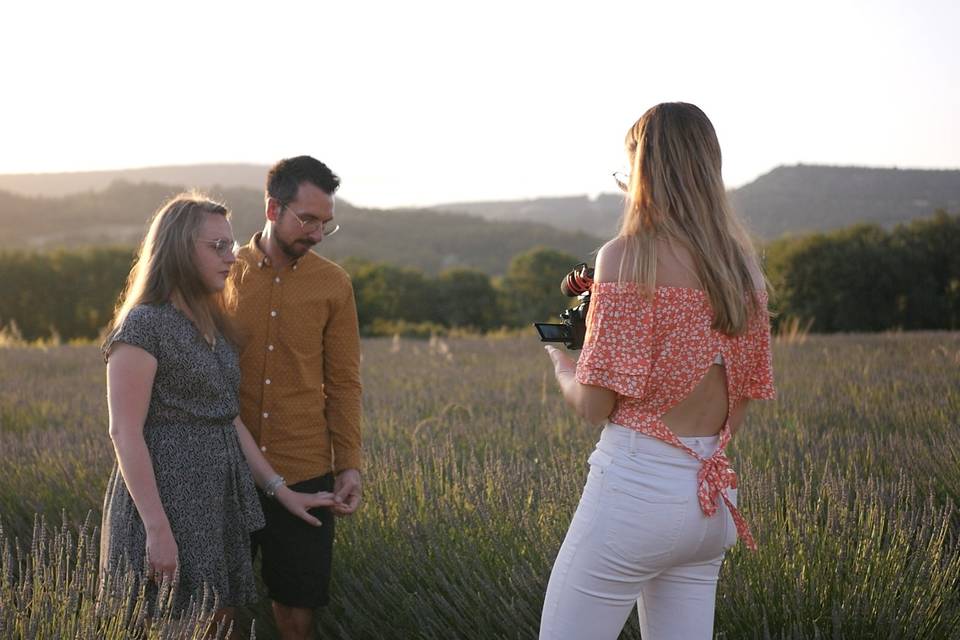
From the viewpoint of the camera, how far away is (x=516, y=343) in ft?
46.7

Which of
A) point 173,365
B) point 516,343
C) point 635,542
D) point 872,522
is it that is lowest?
point 516,343

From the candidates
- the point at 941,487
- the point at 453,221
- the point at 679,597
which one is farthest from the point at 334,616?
the point at 453,221

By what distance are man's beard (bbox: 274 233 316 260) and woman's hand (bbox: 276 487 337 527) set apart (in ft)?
2.51

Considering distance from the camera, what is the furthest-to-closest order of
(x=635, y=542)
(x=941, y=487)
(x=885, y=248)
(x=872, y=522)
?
1. (x=885, y=248)
2. (x=941, y=487)
3. (x=872, y=522)
4. (x=635, y=542)

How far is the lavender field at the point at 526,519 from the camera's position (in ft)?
9.48

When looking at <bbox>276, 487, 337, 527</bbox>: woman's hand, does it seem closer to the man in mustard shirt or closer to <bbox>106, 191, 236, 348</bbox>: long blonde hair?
the man in mustard shirt

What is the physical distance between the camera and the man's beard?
3182mm

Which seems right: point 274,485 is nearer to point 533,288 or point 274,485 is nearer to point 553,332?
point 553,332

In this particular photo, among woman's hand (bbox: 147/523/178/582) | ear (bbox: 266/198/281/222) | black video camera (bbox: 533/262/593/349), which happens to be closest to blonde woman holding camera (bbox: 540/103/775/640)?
black video camera (bbox: 533/262/593/349)

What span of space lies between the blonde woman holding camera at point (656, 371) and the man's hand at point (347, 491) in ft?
3.91

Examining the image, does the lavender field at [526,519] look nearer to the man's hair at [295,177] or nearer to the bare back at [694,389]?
the bare back at [694,389]

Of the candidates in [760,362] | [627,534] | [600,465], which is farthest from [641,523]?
[760,362]

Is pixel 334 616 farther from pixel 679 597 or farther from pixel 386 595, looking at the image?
pixel 679 597

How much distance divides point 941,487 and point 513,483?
71.7 inches
